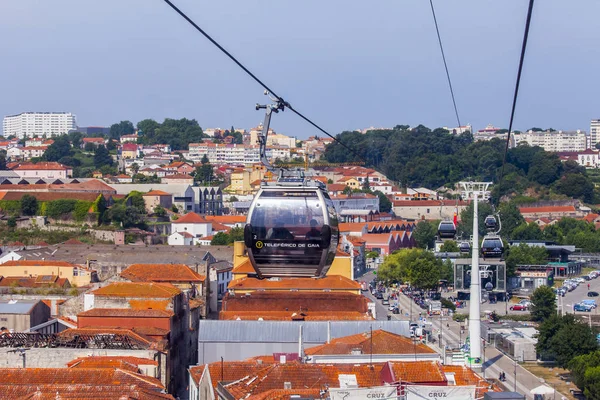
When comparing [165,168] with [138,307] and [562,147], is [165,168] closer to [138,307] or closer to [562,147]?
[562,147]

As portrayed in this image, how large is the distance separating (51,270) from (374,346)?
22.5 metres

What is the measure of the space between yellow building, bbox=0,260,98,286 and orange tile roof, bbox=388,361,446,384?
24934 millimetres

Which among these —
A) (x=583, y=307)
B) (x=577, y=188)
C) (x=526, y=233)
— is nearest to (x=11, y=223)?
(x=583, y=307)

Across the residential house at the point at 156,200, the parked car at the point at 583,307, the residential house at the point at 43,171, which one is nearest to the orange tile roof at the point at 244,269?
the parked car at the point at 583,307

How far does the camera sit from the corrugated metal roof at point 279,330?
3378 centimetres

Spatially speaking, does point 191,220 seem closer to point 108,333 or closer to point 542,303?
point 542,303

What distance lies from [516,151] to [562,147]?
199 ft

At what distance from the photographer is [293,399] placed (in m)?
21.5

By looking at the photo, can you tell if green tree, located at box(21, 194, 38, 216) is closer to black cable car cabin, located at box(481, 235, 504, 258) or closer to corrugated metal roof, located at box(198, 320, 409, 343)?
corrugated metal roof, located at box(198, 320, 409, 343)

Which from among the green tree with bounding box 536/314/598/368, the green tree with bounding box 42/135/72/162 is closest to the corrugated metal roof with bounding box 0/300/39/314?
the green tree with bounding box 536/314/598/368

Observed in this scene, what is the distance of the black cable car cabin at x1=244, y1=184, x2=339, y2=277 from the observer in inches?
591

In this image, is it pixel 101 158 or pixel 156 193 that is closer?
pixel 156 193

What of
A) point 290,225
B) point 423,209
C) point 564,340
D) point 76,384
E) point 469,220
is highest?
point 290,225

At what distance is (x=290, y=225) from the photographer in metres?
15.1
